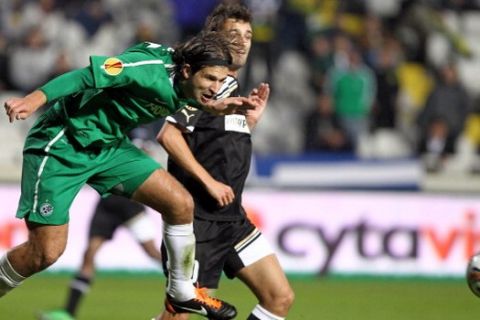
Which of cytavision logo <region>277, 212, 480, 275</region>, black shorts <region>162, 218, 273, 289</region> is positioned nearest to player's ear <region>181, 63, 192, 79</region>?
black shorts <region>162, 218, 273, 289</region>

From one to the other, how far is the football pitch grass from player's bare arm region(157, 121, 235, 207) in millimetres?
3305

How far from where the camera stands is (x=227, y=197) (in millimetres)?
7184

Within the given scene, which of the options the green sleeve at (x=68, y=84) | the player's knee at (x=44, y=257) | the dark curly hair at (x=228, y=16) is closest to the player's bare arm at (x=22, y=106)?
the green sleeve at (x=68, y=84)

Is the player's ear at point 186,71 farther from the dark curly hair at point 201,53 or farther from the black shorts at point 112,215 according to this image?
the black shorts at point 112,215

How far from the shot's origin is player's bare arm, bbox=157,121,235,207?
713 cm

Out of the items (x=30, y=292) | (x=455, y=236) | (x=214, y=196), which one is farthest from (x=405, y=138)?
(x=214, y=196)

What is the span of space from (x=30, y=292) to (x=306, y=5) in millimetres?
7651

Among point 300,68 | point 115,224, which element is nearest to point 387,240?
point 300,68

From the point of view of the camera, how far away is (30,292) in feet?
40.3

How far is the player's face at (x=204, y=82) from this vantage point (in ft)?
22.4

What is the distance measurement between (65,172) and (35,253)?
0.53 meters

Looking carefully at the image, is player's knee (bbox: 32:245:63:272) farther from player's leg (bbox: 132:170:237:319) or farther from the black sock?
the black sock

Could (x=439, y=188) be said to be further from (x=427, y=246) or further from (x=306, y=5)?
(x=306, y=5)

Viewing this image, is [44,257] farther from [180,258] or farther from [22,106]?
[22,106]
